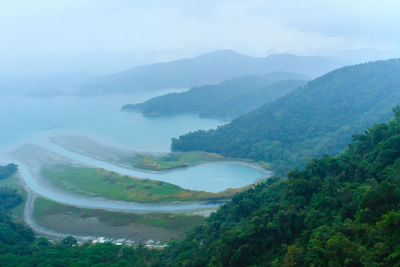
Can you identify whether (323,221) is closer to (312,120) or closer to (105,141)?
(312,120)

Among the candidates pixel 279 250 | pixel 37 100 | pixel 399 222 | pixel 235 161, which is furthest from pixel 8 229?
pixel 37 100

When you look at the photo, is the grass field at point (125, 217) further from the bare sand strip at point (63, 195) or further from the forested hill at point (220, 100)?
the forested hill at point (220, 100)

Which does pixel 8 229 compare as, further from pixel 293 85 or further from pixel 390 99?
pixel 293 85

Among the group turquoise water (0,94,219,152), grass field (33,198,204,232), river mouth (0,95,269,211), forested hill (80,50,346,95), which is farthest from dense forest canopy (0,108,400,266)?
forested hill (80,50,346,95)

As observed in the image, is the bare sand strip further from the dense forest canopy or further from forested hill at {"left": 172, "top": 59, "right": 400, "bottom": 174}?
forested hill at {"left": 172, "top": 59, "right": 400, "bottom": 174}

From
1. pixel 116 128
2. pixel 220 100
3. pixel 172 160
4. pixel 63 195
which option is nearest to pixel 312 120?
pixel 172 160

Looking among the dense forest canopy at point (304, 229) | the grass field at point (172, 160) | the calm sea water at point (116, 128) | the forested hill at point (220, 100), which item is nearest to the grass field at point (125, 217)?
the dense forest canopy at point (304, 229)

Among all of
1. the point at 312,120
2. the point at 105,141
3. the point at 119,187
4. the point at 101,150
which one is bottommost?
the point at 119,187
